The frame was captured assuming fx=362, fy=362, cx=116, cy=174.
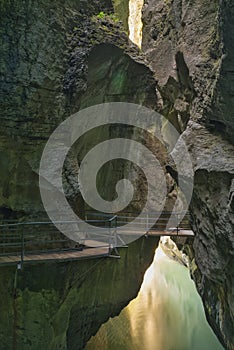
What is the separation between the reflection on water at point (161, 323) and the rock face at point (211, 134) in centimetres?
363

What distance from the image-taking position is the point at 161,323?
48.3ft

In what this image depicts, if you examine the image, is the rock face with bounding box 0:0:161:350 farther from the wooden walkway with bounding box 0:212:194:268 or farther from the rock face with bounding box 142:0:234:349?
the rock face with bounding box 142:0:234:349

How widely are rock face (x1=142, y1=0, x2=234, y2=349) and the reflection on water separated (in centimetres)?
363

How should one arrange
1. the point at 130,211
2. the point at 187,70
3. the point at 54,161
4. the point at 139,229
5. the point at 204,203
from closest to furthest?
1. the point at 204,203
2. the point at 54,161
3. the point at 187,70
4. the point at 139,229
5. the point at 130,211

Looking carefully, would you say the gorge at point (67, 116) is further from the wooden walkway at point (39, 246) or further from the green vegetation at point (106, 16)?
the wooden walkway at point (39, 246)

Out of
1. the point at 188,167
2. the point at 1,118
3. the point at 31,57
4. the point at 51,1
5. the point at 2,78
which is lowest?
the point at 188,167

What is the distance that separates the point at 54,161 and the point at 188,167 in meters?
2.85

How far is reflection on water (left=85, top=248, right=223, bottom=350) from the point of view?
39.8ft

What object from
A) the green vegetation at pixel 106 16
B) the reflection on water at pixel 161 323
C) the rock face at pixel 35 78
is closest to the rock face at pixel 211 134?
the green vegetation at pixel 106 16

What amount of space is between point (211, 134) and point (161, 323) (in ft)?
33.0

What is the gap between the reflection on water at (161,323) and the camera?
12117mm

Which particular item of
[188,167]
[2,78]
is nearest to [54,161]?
[2,78]

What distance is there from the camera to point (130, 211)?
472 inches

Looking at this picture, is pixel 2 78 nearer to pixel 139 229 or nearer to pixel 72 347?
pixel 139 229
